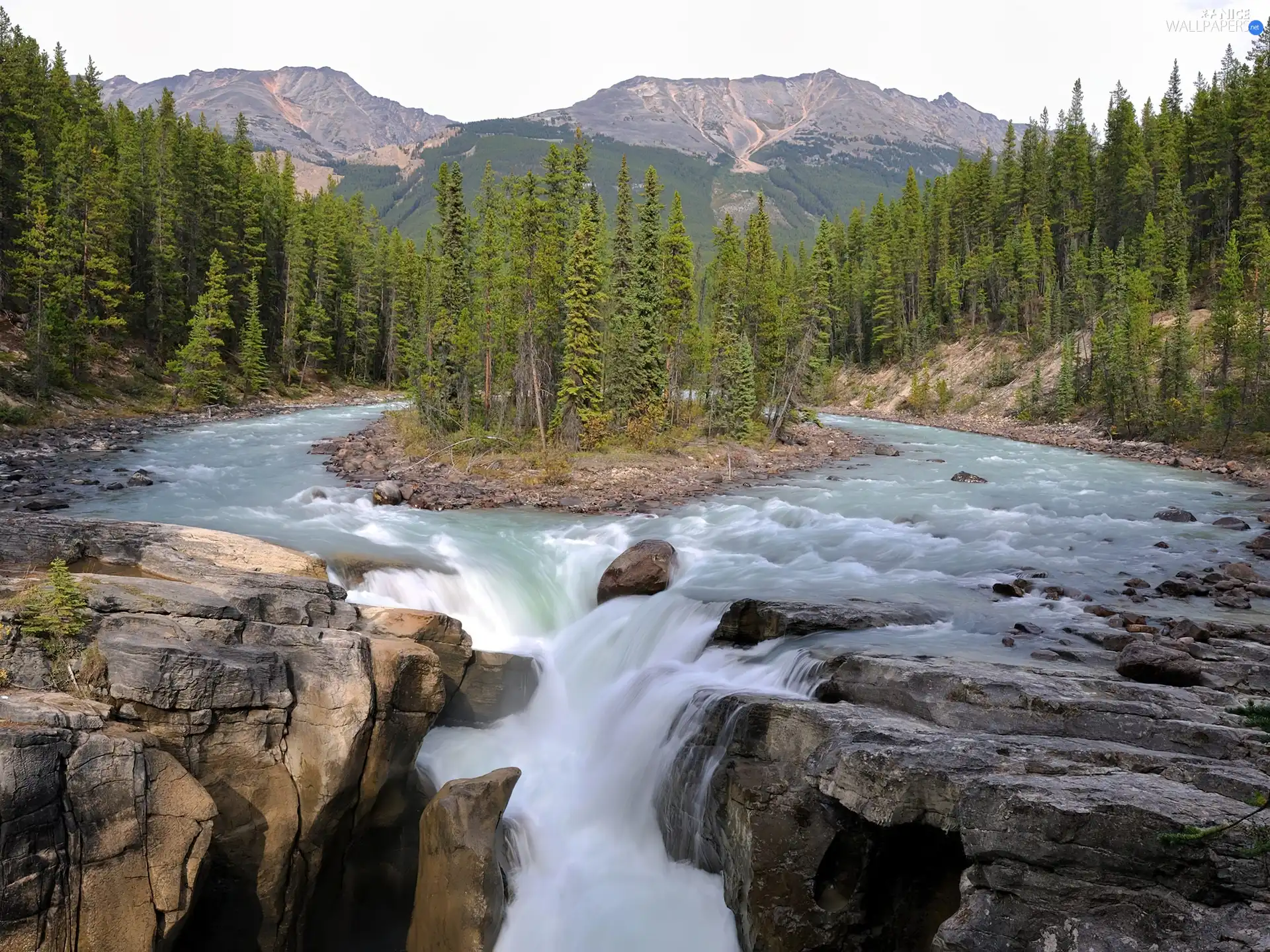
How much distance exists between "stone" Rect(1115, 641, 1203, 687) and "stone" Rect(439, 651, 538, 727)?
1016 centimetres

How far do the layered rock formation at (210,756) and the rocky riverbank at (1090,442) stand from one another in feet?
118

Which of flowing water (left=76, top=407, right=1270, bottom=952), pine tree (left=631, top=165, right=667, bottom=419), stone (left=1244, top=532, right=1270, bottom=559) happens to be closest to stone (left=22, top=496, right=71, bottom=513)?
flowing water (left=76, top=407, right=1270, bottom=952)

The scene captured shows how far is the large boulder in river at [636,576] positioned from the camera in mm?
18125

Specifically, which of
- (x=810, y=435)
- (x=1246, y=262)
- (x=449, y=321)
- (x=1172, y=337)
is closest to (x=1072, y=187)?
(x=1246, y=262)

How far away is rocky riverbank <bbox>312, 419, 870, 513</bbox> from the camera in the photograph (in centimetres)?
2809

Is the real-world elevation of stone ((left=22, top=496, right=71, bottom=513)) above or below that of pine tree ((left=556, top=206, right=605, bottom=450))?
below

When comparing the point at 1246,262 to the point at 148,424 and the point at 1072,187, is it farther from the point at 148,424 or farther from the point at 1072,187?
the point at 148,424

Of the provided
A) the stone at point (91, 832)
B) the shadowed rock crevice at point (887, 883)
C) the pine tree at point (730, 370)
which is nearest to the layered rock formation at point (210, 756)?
the stone at point (91, 832)

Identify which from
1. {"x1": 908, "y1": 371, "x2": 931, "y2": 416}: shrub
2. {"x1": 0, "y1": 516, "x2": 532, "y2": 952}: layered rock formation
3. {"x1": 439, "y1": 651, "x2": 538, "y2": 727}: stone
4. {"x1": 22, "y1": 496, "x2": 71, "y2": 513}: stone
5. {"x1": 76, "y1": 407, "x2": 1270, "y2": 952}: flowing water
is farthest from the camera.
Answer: {"x1": 908, "y1": 371, "x2": 931, "y2": 416}: shrub

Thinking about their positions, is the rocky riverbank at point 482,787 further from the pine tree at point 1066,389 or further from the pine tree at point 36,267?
the pine tree at point 1066,389

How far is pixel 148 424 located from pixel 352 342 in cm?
4159

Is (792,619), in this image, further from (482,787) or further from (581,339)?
(581,339)

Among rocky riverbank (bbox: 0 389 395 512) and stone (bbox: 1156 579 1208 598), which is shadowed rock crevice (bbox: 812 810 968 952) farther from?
rocky riverbank (bbox: 0 389 395 512)

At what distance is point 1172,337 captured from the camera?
45750 millimetres
